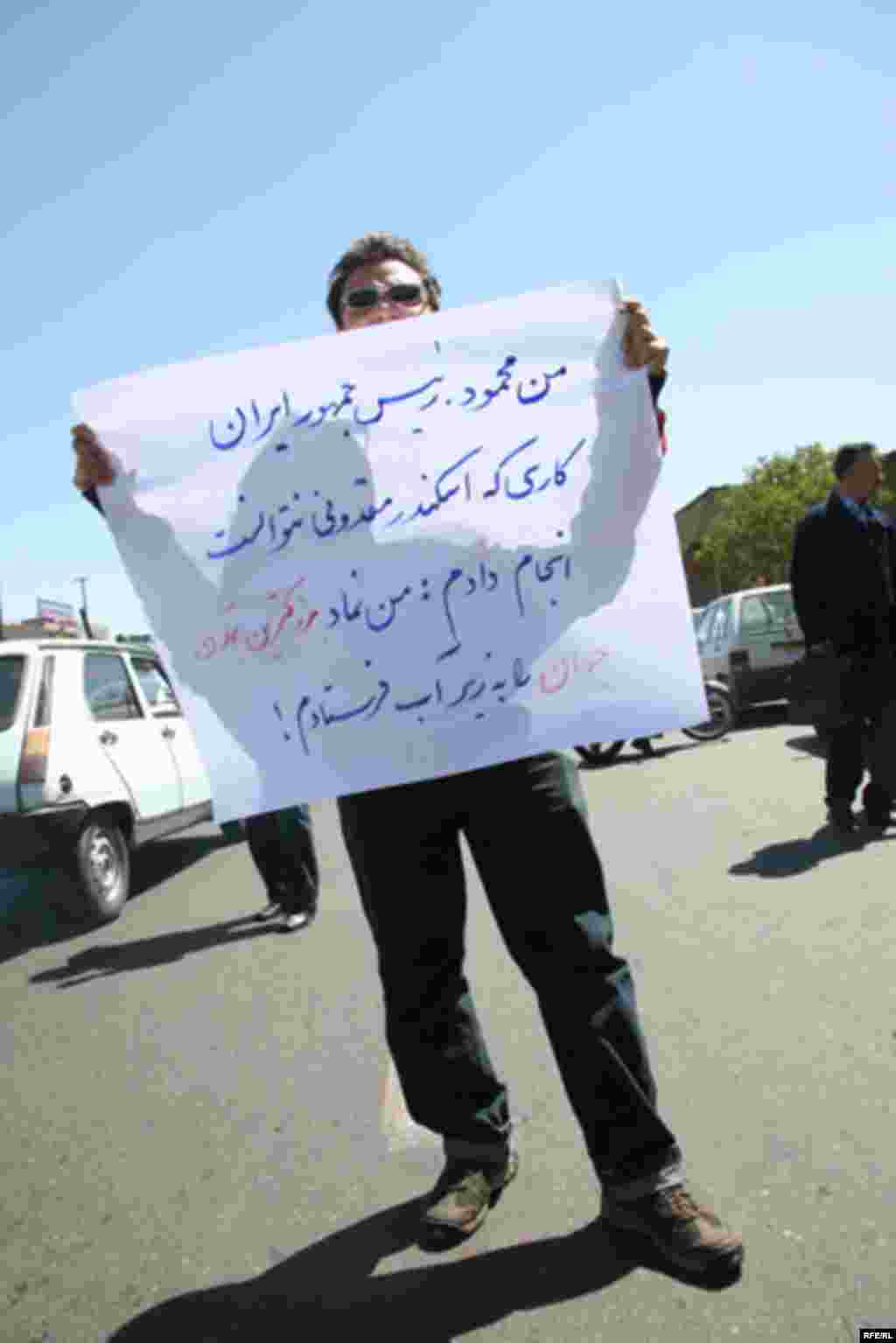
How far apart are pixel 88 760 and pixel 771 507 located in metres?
43.2

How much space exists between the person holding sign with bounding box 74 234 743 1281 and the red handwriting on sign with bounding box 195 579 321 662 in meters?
0.40

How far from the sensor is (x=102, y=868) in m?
5.70

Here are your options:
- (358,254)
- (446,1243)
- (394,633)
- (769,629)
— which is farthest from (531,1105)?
(769,629)

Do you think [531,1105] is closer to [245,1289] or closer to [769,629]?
[245,1289]

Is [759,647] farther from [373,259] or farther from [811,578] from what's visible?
[373,259]

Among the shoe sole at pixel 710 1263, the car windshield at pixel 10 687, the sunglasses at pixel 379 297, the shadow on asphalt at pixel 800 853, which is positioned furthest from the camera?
the car windshield at pixel 10 687

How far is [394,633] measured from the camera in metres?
2.18

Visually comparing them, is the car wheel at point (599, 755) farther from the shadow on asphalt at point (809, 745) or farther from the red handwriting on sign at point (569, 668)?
the red handwriting on sign at point (569, 668)

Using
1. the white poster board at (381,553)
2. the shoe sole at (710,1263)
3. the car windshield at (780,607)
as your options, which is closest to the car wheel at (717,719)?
the car windshield at (780,607)

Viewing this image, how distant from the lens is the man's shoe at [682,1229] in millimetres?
1853

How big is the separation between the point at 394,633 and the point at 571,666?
0.41 meters

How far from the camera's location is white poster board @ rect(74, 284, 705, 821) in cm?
216

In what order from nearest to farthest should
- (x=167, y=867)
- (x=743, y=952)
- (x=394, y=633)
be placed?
(x=394, y=633)
(x=743, y=952)
(x=167, y=867)

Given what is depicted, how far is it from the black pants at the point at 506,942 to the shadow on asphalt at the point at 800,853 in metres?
2.92
